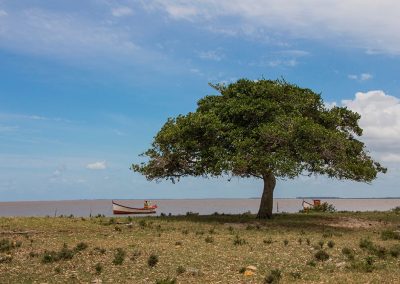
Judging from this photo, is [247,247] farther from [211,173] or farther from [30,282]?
[211,173]

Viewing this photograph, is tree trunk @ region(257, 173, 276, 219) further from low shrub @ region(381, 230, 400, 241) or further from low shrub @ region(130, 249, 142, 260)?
low shrub @ region(130, 249, 142, 260)

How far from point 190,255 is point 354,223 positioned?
2188cm

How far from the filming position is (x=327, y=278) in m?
17.2

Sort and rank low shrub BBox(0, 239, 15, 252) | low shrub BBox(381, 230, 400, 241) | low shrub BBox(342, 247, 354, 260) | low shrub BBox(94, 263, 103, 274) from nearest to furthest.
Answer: low shrub BBox(94, 263, 103, 274), low shrub BBox(342, 247, 354, 260), low shrub BBox(0, 239, 15, 252), low shrub BBox(381, 230, 400, 241)

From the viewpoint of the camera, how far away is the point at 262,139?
119 ft

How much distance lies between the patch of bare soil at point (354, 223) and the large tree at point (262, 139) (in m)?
3.62

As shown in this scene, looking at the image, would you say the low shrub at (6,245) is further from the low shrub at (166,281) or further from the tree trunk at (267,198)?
the tree trunk at (267,198)

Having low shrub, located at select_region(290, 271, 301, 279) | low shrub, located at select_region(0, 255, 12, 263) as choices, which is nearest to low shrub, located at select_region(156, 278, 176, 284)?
low shrub, located at select_region(290, 271, 301, 279)

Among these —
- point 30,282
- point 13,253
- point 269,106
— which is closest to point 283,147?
point 269,106

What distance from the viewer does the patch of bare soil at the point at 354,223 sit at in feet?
124

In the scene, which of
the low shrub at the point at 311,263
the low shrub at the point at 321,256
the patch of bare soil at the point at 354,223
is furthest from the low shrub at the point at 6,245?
the patch of bare soil at the point at 354,223

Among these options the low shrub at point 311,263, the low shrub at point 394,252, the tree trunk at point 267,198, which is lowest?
the low shrub at point 311,263

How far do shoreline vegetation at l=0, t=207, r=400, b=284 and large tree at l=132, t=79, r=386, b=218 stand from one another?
16.4 ft

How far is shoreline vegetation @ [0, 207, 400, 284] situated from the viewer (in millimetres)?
18016
